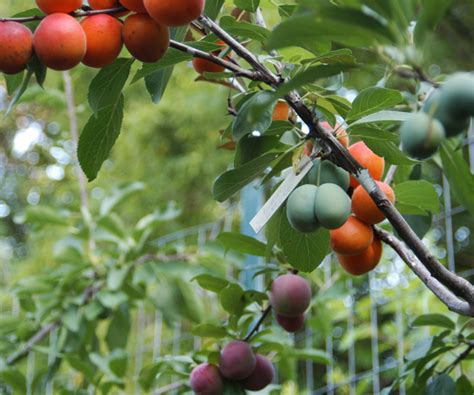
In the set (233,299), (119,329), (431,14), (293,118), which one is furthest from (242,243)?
(119,329)

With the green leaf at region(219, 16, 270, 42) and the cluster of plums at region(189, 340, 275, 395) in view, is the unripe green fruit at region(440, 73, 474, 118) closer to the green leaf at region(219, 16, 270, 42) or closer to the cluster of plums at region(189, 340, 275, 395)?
the green leaf at region(219, 16, 270, 42)

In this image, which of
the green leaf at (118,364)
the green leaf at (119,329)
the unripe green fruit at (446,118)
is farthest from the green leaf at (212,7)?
the green leaf at (119,329)

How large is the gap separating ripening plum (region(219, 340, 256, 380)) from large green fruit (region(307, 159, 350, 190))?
0.28 metres

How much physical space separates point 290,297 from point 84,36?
0.39 m

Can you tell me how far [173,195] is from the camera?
12.7 feet

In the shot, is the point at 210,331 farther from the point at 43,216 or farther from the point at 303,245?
the point at 43,216

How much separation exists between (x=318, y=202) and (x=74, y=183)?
357 cm

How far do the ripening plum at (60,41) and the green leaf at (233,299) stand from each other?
1.33 ft

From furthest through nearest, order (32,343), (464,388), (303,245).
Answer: (32,343), (464,388), (303,245)

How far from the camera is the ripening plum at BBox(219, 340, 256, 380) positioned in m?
0.85

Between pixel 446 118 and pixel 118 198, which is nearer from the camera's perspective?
pixel 446 118

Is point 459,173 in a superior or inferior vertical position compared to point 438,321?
superior

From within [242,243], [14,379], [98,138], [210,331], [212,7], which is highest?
[212,7]

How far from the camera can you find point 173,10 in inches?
21.4
